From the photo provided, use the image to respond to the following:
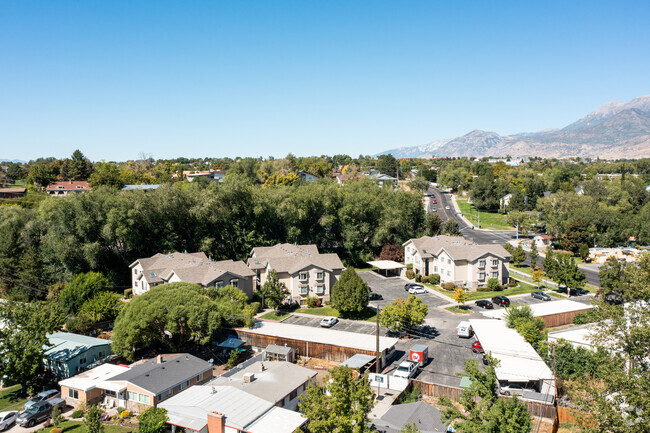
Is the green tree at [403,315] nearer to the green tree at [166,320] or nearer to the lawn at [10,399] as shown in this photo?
the green tree at [166,320]

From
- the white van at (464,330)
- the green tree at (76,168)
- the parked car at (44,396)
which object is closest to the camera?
the parked car at (44,396)

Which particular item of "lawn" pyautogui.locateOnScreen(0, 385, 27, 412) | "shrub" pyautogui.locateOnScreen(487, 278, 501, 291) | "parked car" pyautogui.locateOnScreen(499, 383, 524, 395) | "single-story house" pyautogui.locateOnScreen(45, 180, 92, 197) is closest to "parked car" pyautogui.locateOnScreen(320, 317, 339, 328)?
"parked car" pyautogui.locateOnScreen(499, 383, 524, 395)

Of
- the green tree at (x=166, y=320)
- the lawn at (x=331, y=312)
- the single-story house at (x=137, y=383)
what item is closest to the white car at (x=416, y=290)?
the lawn at (x=331, y=312)

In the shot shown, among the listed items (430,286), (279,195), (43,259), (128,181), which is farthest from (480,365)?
(128,181)

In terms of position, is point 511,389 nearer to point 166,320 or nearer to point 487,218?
point 166,320

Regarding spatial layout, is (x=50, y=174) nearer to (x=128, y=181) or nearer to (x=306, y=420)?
(x=128, y=181)

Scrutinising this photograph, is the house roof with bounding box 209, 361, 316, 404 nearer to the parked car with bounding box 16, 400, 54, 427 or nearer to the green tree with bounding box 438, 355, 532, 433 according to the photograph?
the parked car with bounding box 16, 400, 54, 427

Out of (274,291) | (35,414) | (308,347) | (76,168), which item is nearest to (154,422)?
(35,414)
